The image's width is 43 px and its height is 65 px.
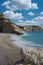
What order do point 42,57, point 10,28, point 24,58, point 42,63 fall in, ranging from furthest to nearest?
point 10,28, point 24,58, point 42,57, point 42,63

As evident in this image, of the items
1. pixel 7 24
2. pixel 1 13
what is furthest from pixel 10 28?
pixel 1 13

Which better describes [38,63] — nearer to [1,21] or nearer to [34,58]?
[34,58]

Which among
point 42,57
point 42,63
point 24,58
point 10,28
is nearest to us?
point 42,63

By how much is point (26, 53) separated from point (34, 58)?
101cm

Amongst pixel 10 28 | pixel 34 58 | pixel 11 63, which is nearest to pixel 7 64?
pixel 11 63

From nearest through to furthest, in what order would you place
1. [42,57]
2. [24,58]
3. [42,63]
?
[42,63] → [42,57] → [24,58]

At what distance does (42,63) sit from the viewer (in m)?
9.45

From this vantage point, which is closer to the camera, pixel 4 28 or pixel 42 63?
pixel 42 63

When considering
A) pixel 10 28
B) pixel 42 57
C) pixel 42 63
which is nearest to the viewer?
pixel 42 63

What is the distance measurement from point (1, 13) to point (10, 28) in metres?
9.57

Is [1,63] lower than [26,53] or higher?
lower

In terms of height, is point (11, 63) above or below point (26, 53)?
below

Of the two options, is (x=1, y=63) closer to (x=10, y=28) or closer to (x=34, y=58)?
(x=34, y=58)

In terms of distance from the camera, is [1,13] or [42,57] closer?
[42,57]
